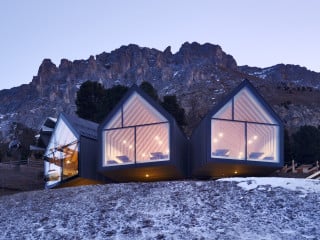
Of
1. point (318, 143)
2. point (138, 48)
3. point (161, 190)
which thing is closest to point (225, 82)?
point (138, 48)

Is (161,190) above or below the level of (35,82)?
below

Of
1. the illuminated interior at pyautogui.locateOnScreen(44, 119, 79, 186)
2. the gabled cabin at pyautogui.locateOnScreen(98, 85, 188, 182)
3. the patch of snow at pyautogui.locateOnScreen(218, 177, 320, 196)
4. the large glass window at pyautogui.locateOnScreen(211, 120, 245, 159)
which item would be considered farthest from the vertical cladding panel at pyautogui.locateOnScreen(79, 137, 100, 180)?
the patch of snow at pyautogui.locateOnScreen(218, 177, 320, 196)

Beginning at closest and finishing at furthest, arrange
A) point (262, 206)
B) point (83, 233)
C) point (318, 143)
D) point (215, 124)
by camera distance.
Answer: point (83, 233), point (262, 206), point (215, 124), point (318, 143)

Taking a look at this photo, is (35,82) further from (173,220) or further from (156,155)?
(173,220)

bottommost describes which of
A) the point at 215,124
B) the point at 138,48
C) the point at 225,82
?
the point at 215,124

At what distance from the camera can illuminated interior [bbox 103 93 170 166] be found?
994 inches

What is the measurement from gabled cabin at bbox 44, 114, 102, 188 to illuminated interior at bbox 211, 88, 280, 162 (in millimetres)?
5981

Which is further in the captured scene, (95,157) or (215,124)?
(95,157)

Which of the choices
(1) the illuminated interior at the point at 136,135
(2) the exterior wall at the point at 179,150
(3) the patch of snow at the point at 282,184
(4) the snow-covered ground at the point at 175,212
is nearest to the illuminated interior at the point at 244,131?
(2) the exterior wall at the point at 179,150

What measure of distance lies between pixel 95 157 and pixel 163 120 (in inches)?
185

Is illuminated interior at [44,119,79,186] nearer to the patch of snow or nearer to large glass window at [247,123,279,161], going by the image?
large glass window at [247,123,279,161]

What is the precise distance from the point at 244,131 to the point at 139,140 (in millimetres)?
4076

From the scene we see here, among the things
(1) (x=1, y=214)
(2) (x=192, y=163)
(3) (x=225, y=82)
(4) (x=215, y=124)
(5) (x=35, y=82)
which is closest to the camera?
(1) (x=1, y=214)

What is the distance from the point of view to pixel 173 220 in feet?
49.2
